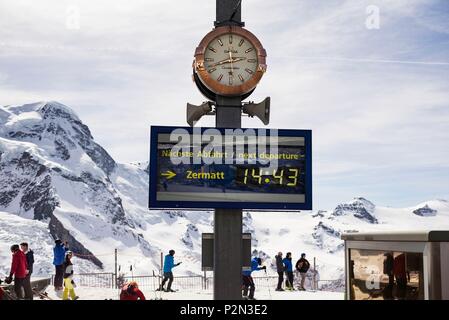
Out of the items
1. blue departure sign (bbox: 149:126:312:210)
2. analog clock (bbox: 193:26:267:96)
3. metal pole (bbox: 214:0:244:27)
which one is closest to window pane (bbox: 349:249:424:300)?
blue departure sign (bbox: 149:126:312:210)

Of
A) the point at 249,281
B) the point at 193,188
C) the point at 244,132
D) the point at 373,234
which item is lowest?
the point at 249,281

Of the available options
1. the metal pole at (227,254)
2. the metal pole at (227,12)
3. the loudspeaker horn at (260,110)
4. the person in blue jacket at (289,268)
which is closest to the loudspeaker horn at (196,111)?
the loudspeaker horn at (260,110)

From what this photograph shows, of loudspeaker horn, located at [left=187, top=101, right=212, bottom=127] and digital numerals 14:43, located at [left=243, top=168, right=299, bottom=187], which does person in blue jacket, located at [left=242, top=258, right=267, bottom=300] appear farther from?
loudspeaker horn, located at [left=187, top=101, right=212, bottom=127]

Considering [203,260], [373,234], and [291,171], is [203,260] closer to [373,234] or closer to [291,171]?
[291,171]

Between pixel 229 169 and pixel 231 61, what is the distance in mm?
2635

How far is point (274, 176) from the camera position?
1346 cm

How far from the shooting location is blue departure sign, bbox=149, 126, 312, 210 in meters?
13.2

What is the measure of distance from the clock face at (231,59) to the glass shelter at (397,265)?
14.9ft

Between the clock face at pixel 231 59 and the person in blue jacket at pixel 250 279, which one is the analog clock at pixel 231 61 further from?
the person in blue jacket at pixel 250 279

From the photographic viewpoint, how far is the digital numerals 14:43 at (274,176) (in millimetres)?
13406

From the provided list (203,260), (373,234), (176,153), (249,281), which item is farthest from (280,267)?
(373,234)

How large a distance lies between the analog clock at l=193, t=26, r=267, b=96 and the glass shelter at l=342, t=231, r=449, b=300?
14.4ft

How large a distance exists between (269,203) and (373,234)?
10.8 ft
